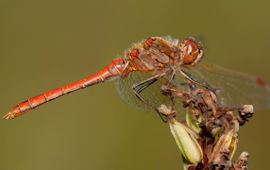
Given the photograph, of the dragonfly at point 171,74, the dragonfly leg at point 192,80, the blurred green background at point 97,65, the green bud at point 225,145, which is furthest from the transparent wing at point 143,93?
the blurred green background at point 97,65

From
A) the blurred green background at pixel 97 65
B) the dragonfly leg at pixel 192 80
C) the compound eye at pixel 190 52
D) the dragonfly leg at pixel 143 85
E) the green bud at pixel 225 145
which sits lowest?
the green bud at pixel 225 145

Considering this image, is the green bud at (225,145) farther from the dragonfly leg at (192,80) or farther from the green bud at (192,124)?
the dragonfly leg at (192,80)

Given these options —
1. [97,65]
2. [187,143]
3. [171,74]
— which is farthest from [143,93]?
[97,65]

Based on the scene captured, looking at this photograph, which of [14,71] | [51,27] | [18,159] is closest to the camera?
[18,159]

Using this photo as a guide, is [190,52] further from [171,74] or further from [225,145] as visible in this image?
[225,145]

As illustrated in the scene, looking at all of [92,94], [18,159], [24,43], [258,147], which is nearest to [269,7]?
[258,147]

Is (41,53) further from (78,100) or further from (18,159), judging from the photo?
(18,159)

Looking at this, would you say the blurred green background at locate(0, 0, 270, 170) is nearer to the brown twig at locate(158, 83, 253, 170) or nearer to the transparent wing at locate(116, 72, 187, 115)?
the transparent wing at locate(116, 72, 187, 115)
